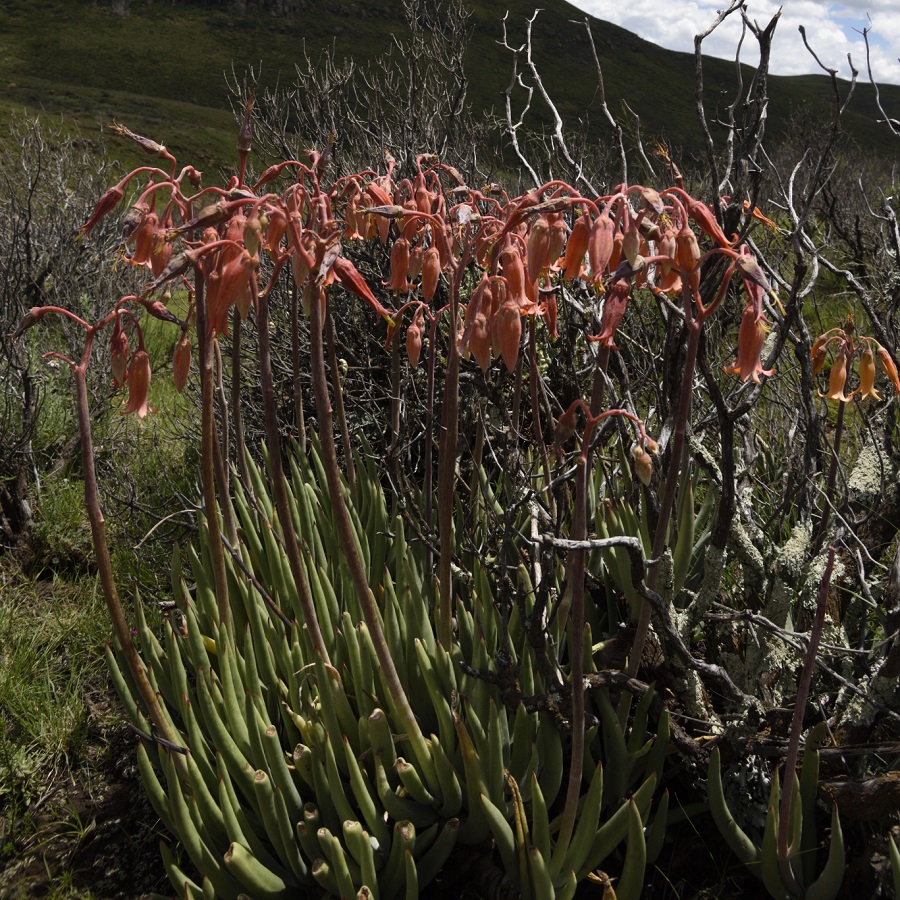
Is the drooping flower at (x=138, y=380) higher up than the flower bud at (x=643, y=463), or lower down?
lower down

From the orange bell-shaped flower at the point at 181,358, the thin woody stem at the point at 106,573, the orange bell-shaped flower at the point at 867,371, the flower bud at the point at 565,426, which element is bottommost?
the thin woody stem at the point at 106,573

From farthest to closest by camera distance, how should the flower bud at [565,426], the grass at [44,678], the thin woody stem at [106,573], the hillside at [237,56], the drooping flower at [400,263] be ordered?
the hillside at [237,56] → the grass at [44,678] → the drooping flower at [400,263] → the thin woody stem at [106,573] → the flower bud at [565,426]

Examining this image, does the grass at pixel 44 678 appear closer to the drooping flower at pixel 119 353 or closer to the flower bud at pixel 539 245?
the drooping flower at pixel 119 353

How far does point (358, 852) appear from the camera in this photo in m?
1.59

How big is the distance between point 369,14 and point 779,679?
95074mm

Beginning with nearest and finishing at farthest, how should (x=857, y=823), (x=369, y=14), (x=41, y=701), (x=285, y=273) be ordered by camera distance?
(x=857, y=823) < (x=41, y=701) < (x=285, y=273) < (x=369, y=14)

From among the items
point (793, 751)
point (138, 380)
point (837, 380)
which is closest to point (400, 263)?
point (138, 380)

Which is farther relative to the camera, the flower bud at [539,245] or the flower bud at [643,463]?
the flower bud at [539,245]

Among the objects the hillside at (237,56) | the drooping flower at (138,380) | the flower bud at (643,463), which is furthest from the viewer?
the hillside at (237,56)

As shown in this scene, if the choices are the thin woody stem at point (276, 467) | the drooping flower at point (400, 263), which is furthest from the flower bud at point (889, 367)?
the thin woody stem at point (276, 467)

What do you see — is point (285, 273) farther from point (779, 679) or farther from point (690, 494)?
point (779, 679)

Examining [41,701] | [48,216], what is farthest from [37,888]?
[48,216]

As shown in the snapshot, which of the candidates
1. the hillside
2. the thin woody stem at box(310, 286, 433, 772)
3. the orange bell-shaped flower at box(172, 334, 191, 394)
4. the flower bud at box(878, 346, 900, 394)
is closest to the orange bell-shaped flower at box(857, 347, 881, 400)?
the flower bud at box(878, 346, 900, 394)

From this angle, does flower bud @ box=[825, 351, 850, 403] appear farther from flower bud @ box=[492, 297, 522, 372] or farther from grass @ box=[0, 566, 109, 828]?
grass @ box=[0, 566, 109, 828]
